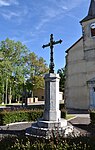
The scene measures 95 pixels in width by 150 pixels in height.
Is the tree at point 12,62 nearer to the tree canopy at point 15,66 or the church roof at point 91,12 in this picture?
the tree canopy at point 15,66

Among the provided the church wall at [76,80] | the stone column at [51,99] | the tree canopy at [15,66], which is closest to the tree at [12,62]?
the tree canopy at [15,66]

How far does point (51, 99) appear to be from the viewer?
1074cm

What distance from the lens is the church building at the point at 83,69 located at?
2669 cm

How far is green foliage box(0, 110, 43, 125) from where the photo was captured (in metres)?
14.6

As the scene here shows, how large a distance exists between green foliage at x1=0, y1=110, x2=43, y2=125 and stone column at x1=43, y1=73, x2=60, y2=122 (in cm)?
494

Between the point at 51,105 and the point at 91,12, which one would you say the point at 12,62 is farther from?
the point at 51,105

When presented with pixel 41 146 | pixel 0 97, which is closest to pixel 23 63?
pixel 0 97

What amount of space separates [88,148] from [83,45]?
24.7 meters

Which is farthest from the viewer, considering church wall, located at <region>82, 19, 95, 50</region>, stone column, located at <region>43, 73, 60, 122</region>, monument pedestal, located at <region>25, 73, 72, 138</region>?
church wall, located at <region>82, 19, 95, 50</region>

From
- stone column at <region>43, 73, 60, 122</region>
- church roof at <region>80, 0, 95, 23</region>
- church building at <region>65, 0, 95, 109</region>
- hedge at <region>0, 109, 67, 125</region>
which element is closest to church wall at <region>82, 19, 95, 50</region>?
church building at <region>65, 0, 95, 109</region>

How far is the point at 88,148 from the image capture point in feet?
14.5

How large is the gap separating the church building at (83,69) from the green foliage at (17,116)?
1165 centimetres

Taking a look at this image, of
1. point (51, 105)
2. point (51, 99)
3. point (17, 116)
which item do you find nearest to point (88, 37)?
point (17, 116)

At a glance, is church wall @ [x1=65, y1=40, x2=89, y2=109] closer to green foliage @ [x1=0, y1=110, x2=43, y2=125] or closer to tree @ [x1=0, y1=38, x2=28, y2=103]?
green foliage @ [x1=0, y1=110, x2=43, y2=125]
